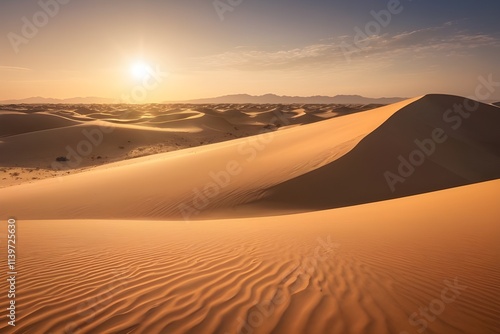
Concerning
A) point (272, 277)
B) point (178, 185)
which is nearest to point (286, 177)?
point (178, 185)

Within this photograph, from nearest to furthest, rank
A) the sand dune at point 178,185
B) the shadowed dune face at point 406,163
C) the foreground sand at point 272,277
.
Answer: the foreground sand at point 272,277 → the shadowed dune face at point 406,163 → the sand dune at point 178,185

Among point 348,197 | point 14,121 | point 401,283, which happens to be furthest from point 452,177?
point 14,121

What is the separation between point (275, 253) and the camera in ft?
15.7

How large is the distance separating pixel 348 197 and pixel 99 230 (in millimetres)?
7480

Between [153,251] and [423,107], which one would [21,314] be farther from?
[423,107]

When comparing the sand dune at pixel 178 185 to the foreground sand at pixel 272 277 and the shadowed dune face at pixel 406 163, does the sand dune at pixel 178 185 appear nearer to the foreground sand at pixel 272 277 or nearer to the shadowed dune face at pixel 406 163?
the shadowed dune face at pixel 406 163

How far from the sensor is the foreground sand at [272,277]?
2896 millimetres

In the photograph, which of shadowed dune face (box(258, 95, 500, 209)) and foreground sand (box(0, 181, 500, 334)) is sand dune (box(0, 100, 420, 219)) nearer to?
shadowed dune face (box(258, 95, 500, 209))

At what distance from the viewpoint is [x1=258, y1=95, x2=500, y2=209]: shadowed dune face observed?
9805mm

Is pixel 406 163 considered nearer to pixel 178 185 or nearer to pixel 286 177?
pixel 286 177

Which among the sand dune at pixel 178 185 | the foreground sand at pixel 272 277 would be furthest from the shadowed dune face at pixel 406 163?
the foreground sand at pixel 272 277

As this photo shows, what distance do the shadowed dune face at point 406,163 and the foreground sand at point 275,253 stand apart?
0.25ft

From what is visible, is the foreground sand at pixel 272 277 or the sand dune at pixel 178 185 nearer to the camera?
the foreground sand at pixel 272 277

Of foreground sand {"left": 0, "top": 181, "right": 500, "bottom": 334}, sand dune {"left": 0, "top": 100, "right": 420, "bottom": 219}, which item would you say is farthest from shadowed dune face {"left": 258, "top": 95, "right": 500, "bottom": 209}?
foreground sand {"left": 0, "top": 181, "right": 500, "bottom": 334}
